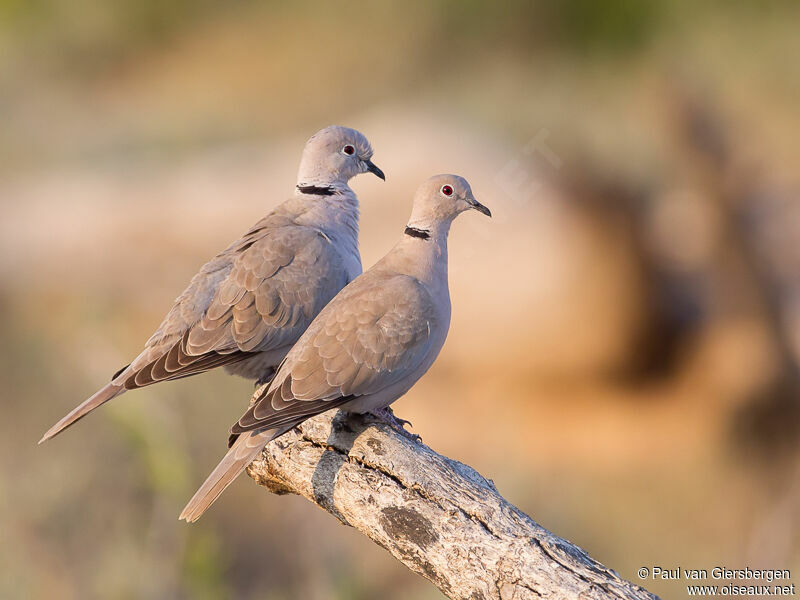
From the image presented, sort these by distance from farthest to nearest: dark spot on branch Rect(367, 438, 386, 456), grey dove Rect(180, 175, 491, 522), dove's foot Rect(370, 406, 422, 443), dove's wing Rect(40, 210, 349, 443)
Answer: dove's wing Rect(40, 210, 349, 443)
dove's foot Rect(370, 406, 422, 443)
dark spot on branch Rect(367, 438, 386, 456)
grey dove Rect(180, 175, 491, 522)

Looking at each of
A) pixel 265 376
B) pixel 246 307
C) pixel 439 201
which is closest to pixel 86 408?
pixel 246 307

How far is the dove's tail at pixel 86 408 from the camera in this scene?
11.4ft

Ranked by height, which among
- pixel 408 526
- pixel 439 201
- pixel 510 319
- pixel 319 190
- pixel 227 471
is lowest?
pixel 227 471

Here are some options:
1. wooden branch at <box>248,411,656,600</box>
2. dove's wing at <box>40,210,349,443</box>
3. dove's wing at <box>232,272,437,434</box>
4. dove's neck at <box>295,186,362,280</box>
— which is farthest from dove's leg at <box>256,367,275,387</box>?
dove's wing at <box>232,272,437,434</box>

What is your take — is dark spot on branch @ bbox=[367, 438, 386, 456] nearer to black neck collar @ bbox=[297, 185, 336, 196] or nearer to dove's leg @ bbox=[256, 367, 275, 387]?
dove's leg @ bbox=[256, 367, 275, 387]

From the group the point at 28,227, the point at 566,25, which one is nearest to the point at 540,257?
the point at 28,227

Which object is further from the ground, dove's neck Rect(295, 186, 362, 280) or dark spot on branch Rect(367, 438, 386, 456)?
dove's neck Rect(295, 186, 362, 280)

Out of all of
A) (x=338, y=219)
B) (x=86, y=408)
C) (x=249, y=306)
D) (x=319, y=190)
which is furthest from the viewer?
(x=319, y=190)

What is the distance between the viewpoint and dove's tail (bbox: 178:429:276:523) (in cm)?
295

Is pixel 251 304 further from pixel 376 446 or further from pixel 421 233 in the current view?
pixel 376 446

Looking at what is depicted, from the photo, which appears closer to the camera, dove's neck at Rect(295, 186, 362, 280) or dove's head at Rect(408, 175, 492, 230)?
dove's head at Rect(408, 175, 492, 230)

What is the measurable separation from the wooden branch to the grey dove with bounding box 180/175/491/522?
7.3 inches

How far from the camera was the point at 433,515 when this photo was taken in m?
3.01

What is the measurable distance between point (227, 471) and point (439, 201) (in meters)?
1.21
